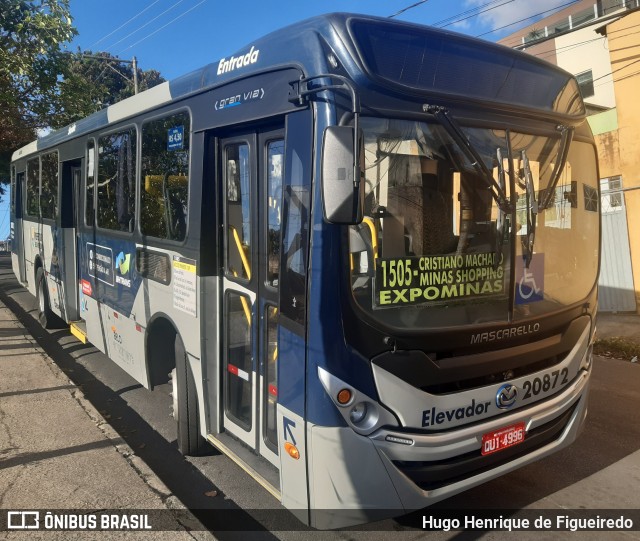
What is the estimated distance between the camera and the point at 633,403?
5.67 metres

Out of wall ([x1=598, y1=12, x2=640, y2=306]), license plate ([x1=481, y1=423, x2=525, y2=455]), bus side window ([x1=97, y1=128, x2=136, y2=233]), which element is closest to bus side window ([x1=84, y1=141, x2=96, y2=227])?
bus side window ([x1=97, y1=128, x2=136, y2=233])

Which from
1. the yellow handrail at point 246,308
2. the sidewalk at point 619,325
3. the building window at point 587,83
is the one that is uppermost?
the building window at point 587,83

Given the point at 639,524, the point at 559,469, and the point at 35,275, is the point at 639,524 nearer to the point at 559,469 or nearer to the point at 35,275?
the point at 559,469

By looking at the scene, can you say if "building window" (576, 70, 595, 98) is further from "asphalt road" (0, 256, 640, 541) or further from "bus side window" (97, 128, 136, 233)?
"bus side window" (97, 128, 136, 233)

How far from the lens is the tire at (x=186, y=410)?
398cm

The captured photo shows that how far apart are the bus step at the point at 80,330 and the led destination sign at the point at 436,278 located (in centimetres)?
529

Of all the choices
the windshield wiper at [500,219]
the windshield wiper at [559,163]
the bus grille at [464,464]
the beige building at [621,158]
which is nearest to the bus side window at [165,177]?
the windshield wiper at [500,219]

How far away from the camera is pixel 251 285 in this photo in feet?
11.0

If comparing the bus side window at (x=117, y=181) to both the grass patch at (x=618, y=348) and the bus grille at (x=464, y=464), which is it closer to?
the bus grille at (x=464, y=464)

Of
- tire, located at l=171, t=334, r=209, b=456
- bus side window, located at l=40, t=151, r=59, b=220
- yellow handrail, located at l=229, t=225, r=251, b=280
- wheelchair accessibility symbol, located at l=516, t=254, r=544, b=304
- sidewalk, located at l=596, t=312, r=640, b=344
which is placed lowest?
sidewalk, located at l=596, t=312, r=640, b=344

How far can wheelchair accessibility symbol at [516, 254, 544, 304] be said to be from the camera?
10.2 ft

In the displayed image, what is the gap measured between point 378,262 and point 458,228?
576 millimetres

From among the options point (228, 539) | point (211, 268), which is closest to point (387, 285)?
point (211, 268)

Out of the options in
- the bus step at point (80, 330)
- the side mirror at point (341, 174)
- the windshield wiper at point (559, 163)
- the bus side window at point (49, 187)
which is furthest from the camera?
the bus side window at point (49, 187)
